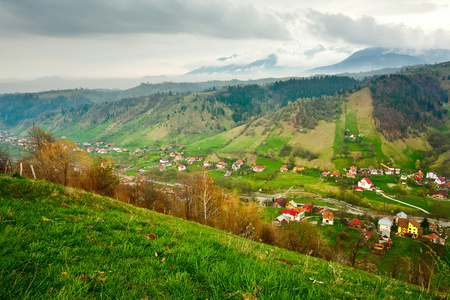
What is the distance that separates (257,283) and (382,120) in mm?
185584

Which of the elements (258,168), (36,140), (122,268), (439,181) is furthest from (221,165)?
(122,268)

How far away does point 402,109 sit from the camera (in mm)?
166875

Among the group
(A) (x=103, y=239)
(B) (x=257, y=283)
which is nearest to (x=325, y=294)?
(B) (x=257, y=283)

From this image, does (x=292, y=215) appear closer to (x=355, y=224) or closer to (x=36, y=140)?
(x=355, y=224)

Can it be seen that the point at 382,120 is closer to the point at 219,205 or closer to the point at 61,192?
the point at 219,205

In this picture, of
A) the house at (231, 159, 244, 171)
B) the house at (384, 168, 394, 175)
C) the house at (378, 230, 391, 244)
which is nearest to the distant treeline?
the house at (384, 168, 394, 175)

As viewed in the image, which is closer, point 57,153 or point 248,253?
point 248,253

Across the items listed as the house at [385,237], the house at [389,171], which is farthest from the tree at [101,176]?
the house at [389,171]

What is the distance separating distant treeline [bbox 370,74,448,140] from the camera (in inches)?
5782

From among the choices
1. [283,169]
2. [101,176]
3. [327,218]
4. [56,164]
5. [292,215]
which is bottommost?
[283,169]

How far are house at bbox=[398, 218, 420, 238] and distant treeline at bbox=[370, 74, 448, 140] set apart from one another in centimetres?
10446

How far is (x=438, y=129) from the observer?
15412 centimetres

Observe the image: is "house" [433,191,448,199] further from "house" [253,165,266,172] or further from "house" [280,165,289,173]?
"house" [253,165,266,172]

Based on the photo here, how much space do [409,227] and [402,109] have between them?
512ft
